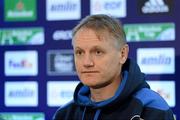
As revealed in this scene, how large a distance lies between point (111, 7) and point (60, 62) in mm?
436

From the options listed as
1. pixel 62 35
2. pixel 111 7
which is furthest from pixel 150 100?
pixel 62 35

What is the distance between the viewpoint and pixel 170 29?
98.9 inches

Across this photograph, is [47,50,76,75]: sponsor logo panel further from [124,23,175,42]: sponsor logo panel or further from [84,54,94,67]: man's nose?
[84,54,94,67]: man's nose

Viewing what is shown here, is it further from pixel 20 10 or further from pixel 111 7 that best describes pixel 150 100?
pixel 20 10

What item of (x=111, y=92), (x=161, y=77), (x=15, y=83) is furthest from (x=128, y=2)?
(x=111, y=92)

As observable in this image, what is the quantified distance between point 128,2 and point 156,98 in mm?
1403

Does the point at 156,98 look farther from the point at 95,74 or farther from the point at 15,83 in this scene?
the point at 15,83

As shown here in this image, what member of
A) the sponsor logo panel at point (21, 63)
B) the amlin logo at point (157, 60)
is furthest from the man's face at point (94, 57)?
the sponsor logo panel at point (21, 63)

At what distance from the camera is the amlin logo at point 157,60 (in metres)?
2.50

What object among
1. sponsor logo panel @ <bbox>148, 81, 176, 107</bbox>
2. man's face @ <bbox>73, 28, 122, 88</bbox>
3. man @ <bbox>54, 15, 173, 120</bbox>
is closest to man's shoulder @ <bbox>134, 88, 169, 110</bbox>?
man @ <bbox>54, 15, 173, 120</bbox>

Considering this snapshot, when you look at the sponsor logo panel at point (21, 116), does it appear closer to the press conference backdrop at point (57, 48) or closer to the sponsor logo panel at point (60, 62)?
the press conference backdrop at point (57, 48)

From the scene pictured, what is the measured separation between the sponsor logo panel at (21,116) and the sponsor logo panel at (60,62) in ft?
0.88

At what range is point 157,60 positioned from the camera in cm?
251

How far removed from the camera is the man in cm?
121
